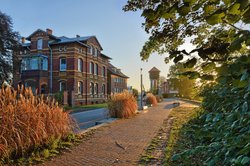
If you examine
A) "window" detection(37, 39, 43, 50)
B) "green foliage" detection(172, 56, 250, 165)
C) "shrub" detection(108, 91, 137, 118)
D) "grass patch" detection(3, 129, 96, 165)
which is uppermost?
"window" detection(37, 39, 43, 50)

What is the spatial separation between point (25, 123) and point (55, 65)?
28891 mm

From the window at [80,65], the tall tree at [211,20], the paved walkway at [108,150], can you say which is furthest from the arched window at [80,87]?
the tall tree at [211,20]

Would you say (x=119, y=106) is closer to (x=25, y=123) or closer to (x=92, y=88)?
(x=25, y=123)

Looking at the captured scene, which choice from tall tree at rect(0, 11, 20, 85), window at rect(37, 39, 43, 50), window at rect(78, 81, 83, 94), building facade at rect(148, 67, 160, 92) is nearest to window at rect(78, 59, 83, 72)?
window at rect(78, 81, 83, 94)

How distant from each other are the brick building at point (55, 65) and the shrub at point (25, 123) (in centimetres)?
2469

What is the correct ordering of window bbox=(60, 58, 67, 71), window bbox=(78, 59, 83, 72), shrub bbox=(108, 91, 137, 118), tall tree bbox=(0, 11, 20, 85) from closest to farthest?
1. shrub bbox=(108, 91, 137, 118)
2. tall tree bbox=(0, 11, 20, 85)
3. window bbox=(60, 58, 67, 71)
4. window bbox=(78, 59, 83, 72)

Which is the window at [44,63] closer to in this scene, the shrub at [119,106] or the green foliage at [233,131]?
the shrub at [119,106]

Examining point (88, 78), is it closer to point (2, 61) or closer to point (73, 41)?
point (73, 41)

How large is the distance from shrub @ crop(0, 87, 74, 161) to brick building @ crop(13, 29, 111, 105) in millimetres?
24689

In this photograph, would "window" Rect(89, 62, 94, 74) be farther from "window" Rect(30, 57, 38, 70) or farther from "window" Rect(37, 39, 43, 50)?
"window" Rect(30, 57, 38, 70)

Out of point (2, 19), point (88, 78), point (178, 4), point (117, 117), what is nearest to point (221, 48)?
point (178, 4)

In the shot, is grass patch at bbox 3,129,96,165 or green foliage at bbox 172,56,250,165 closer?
green foliage at bbox 172,56,250,165

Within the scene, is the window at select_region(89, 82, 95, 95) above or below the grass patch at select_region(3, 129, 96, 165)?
above

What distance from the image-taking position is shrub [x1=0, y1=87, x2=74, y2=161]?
490 centimetres
